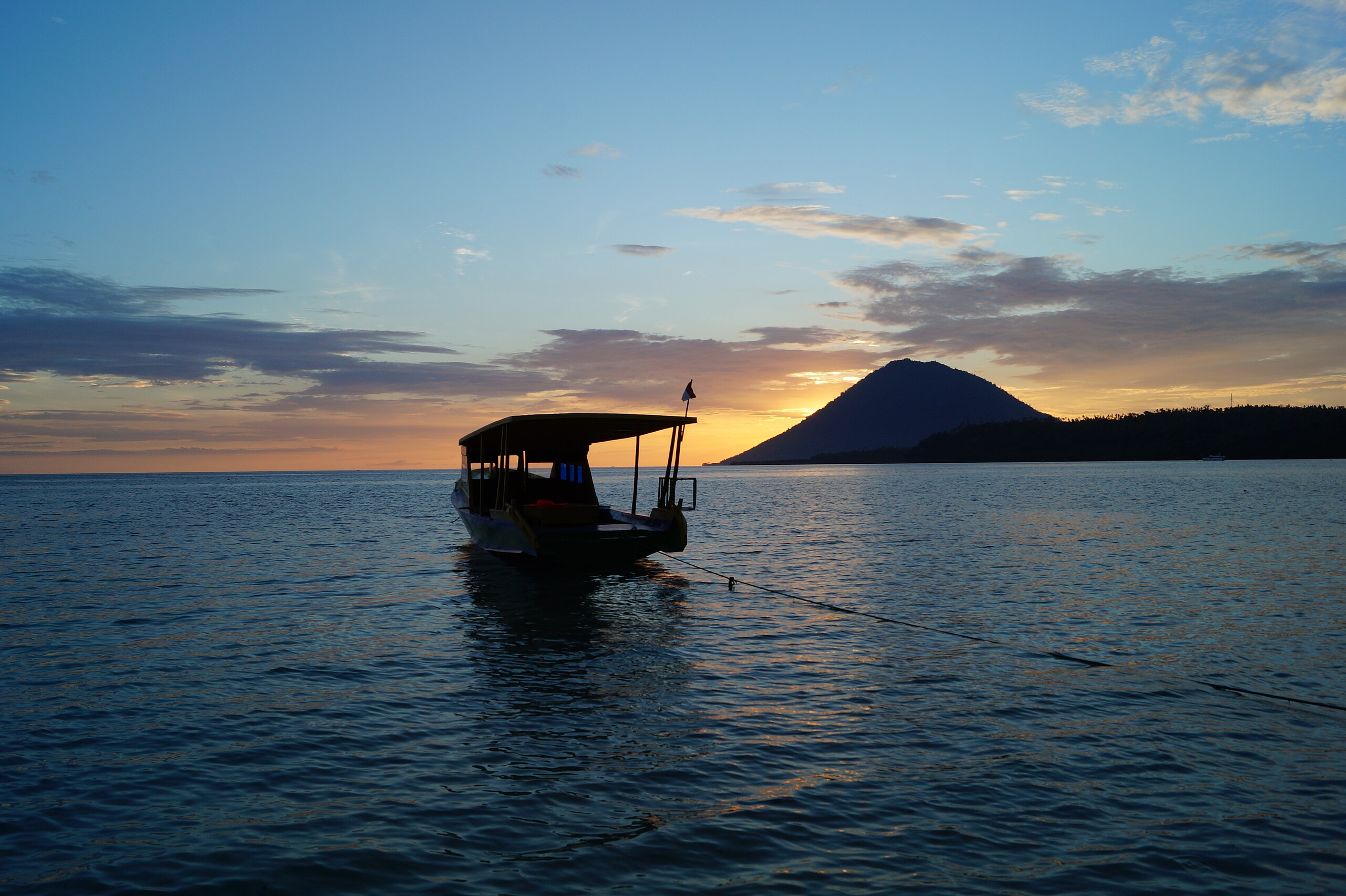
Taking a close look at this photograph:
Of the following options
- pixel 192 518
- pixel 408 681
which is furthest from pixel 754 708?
pixel 192 518

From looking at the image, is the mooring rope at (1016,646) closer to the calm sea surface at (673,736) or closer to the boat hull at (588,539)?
the calm sea surface at (673,736)

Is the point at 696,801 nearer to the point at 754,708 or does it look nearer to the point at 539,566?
the point at 754,708

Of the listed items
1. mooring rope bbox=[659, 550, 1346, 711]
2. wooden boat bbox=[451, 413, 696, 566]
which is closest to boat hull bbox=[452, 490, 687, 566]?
wooden boat bbox=[451, 413, 696, 566]

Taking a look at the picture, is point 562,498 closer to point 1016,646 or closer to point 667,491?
point 667,491

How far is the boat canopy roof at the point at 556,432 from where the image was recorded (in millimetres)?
19938

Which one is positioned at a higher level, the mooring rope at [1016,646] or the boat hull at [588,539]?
the boat hull at [588,539]

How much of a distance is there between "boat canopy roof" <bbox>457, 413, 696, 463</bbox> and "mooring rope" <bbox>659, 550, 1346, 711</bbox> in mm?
4948

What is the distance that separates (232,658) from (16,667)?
311 centimetres

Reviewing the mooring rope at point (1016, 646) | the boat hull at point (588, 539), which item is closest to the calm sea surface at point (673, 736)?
the mooring rope at point (1016, 646)

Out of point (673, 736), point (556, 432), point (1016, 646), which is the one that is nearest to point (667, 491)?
point (556, 432)

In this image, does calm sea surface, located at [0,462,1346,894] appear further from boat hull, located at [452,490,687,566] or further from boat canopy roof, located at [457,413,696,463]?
boat canopy roof, located at [457,413,696,463]

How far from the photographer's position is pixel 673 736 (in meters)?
8.54

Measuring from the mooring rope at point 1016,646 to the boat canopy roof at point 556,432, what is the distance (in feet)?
16.2

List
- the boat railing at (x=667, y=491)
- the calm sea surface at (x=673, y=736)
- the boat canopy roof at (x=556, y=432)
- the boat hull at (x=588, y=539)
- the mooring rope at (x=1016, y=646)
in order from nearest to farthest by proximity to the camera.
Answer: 1. the calm sea surface at (x=673, y=736)
2. the mooring rope at (x=1016, y=646)
3. the boat hull at (x=588, y=539)
4. the boat canopy roof at (x=556, y=432)
5. the boat railing at (x=667, y=491)
